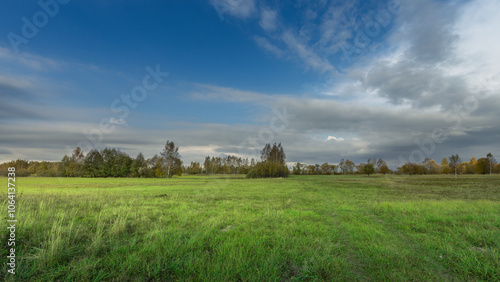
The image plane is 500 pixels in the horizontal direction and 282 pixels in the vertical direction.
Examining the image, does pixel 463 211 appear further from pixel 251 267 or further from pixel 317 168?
pixel 317 168

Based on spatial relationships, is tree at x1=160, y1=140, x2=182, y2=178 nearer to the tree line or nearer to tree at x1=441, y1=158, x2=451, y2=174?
the tree line

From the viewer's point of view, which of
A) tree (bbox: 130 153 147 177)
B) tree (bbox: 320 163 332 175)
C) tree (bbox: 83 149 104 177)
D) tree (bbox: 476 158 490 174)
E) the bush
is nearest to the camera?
tree (bbox: 83 149 104 177)

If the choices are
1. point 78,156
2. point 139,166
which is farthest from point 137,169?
point 78,156

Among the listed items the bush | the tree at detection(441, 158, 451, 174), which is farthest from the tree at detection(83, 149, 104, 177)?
the tree at detection(441, 158, 451, 174)

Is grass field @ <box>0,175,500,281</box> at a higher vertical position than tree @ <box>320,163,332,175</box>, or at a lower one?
higher

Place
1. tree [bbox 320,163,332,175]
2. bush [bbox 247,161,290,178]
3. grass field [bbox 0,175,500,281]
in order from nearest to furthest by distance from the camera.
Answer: grass field [bbox 0,175,500,281] < bush [bbox 247,161,290,178] < tree [bbox 320,163,332,175]

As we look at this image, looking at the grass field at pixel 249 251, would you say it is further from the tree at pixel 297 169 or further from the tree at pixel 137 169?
the tree at pixel 297 169

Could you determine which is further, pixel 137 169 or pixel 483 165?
pixel 483 165

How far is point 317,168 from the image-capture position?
160875 mm

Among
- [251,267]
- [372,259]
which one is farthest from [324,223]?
[251,267]

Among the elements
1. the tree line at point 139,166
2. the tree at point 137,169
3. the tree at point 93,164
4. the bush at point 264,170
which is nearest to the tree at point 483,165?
the tree line at point 139,166

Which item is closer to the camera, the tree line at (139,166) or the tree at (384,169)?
the tree line at (139,166)

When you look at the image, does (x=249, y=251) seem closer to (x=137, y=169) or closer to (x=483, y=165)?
(x=137, y=169)

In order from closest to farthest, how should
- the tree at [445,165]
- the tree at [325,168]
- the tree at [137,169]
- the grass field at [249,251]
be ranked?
the grass field at [249,251], the tree at [137,169], the tree at [445,165], the tree at [325,168]
